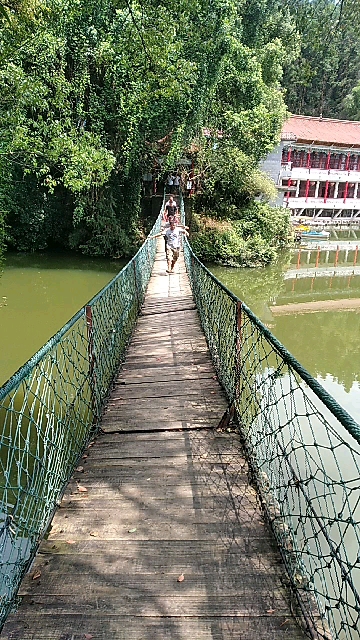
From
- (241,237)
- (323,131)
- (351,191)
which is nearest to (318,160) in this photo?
(323,131)

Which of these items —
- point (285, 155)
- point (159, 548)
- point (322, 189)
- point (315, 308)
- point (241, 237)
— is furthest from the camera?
point (322, 189)

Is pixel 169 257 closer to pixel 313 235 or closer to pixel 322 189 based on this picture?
pixel 313 235

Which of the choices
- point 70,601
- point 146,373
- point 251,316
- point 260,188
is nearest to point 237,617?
point 70,601

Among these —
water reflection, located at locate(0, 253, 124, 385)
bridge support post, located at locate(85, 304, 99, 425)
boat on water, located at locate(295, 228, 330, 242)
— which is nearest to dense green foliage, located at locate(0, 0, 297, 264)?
water reflection, located at locate(0, 253, 124, 385)

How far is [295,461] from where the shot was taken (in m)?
2.56

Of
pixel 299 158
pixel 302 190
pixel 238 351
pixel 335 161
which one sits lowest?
pixel 238 351

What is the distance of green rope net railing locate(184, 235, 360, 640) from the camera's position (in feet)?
4.76

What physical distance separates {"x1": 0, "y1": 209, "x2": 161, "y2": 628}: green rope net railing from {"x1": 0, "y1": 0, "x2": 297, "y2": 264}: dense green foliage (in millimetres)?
4298

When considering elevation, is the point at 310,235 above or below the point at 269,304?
above

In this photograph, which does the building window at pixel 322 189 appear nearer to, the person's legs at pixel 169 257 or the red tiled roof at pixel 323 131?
the red tiled roof at pixel 323 131

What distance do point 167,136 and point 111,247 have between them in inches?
143

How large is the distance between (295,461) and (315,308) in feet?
34.1

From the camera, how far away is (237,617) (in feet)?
4.70

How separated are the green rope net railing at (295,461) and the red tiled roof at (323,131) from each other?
68.9 feet
